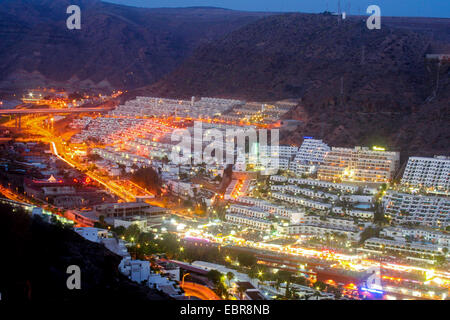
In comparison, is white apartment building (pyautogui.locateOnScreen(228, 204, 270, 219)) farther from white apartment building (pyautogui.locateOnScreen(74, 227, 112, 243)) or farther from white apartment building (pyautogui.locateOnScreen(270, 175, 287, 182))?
white apartment building (pyautogui.locateOnScreen(74, 227, 112, 243))

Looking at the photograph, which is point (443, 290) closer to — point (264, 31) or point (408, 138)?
point (408, 138)

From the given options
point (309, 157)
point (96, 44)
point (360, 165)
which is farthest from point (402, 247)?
point (96, 44)

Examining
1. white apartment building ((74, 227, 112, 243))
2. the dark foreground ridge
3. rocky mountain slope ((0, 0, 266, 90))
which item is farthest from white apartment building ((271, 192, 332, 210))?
rocky mountain slope ((0, 0, 266, 90))

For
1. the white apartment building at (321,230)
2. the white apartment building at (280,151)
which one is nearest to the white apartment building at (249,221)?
the white apartment building at (321,230)

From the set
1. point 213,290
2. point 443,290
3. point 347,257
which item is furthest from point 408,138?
point 213,290

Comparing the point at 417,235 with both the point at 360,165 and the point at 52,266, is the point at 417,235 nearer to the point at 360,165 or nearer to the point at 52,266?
the point at 360,165
